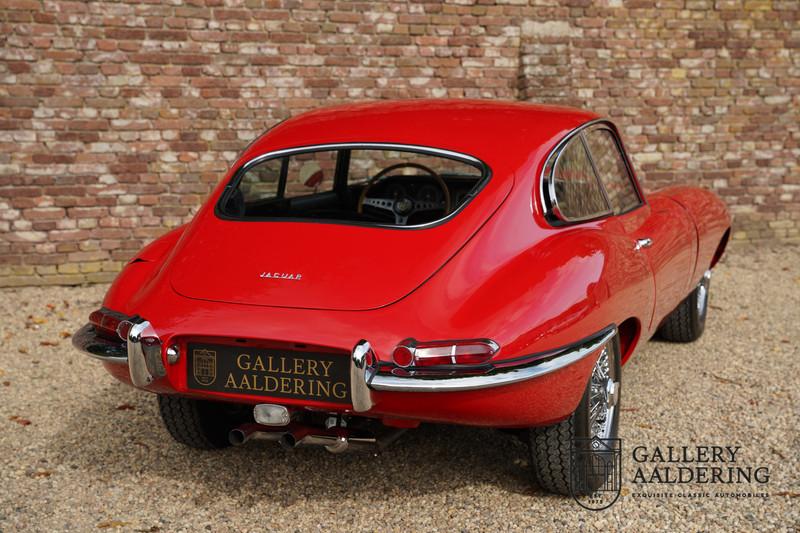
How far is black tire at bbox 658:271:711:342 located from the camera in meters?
5.63

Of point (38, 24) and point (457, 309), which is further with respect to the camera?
point (38, 24)

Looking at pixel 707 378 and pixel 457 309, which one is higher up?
pixel 457 309

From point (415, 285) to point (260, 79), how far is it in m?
5.24

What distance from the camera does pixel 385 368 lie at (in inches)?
113

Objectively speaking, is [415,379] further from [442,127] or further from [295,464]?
[442,127]

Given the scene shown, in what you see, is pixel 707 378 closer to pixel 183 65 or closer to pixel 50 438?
pixel 50 438

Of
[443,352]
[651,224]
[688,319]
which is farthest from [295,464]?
[688,319]

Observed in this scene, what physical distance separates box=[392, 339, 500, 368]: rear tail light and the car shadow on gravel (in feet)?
3.05

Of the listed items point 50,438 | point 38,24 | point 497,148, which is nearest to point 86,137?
point 38,24

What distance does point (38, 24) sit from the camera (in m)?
7.21

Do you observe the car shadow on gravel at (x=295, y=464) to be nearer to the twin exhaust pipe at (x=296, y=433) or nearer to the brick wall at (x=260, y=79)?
the twin exhaust pipe at (x=296, y=433)

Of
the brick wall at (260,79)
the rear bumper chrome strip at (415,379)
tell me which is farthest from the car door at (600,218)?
the brick wall at (260,79)

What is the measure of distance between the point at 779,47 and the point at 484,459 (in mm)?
7289

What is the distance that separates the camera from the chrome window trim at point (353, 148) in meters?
3.41
